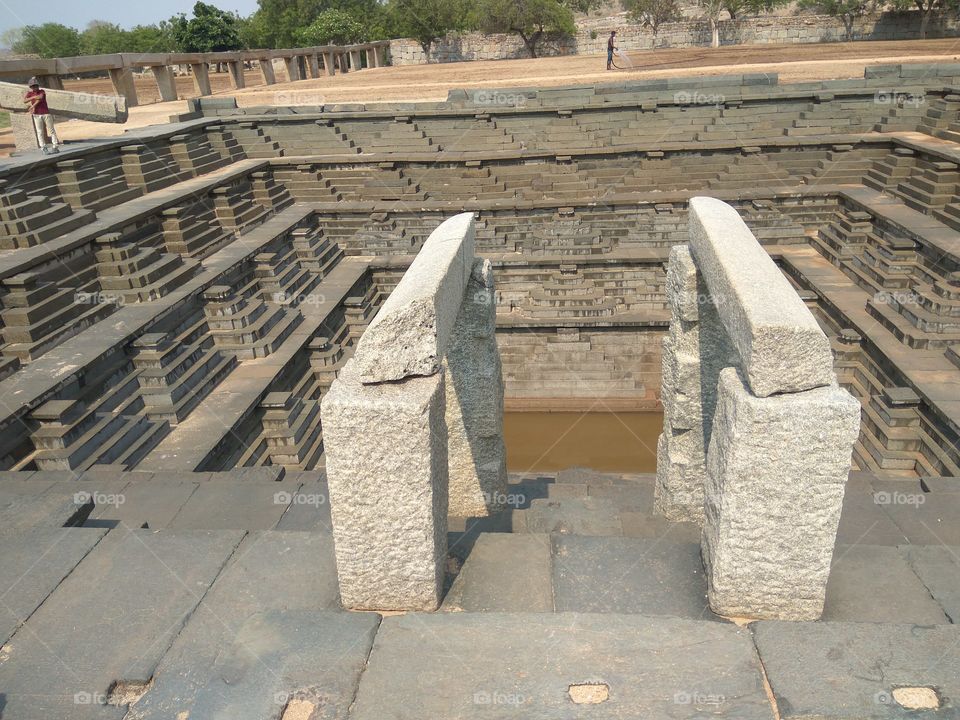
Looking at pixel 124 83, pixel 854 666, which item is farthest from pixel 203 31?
pixel 854 666

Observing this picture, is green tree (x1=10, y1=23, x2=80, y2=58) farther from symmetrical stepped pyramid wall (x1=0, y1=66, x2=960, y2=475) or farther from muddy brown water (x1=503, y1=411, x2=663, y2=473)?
muddy brown water (x1=503, y1=411, x2=663, y2=473)

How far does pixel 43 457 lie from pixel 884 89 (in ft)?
55.8

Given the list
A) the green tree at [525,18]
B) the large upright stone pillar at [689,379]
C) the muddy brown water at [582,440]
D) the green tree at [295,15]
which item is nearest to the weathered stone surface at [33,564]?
the large upright stone pillar at [689,379]

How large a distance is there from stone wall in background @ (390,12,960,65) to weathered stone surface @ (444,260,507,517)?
3516 cm

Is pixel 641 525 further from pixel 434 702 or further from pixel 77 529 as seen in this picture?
pixel 77 529

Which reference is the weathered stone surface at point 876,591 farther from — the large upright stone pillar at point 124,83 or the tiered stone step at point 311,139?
the large upright stone pillar at point 124,83

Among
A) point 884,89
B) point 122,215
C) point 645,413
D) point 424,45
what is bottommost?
point 645,413

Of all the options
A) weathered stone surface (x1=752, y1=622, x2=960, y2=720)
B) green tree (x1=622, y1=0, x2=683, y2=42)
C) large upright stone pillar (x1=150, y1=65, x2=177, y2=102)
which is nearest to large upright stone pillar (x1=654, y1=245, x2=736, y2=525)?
weathered stone surface (x1=752, y1=622, x2=960, y2=720)

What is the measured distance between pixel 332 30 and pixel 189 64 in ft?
48.8

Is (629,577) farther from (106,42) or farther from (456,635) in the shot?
(106,42)

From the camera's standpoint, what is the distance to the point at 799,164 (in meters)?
14.5

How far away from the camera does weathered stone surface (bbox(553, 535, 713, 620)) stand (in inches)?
117

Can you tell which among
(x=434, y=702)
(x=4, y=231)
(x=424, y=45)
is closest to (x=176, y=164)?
(x=4, y=231)

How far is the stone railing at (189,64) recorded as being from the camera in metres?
15.4
